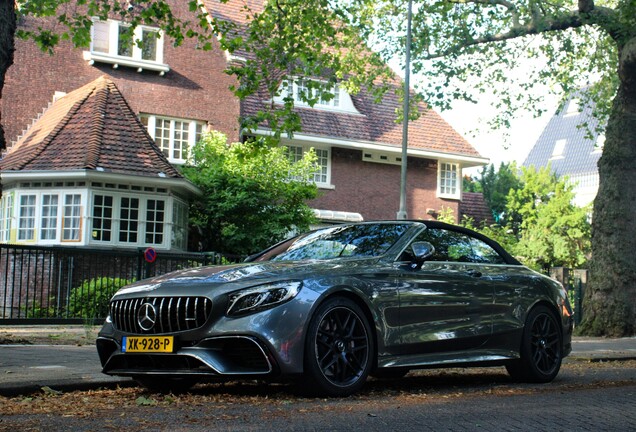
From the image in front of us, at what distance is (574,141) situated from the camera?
7806cm

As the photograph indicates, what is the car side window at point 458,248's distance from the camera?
29.1 ft

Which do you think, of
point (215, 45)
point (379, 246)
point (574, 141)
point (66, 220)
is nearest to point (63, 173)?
point (66, 220)

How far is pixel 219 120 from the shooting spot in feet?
107

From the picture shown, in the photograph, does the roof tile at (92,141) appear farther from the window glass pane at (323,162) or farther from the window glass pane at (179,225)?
the window glass pane at (323,162)

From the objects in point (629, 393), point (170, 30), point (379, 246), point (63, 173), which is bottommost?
point (629, 393)

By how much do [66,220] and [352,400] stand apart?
2055cm

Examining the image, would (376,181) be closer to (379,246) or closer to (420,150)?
(420,150)

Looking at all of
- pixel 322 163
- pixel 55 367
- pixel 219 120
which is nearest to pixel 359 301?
pixel 55 367

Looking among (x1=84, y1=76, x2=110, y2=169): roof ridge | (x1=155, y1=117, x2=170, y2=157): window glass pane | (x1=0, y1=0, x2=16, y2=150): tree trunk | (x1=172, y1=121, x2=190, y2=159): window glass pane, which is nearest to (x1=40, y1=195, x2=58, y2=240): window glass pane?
(x1=84, y1=76, x2=110, y2=169): roof ridge

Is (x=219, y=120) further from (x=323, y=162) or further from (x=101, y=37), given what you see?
(x=323, y=162)

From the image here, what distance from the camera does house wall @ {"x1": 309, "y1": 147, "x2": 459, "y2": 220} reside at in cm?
3616

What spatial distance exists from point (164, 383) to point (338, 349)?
1645mm

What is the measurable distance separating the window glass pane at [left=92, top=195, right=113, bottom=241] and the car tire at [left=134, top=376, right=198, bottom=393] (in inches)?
747

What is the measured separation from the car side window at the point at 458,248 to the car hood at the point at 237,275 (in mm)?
971
